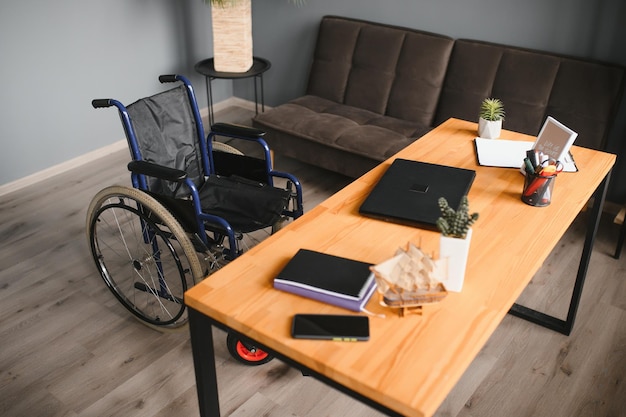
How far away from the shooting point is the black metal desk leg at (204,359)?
151 centimetres

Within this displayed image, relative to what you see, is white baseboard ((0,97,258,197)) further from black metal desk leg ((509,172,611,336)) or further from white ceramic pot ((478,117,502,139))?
black metal desk leg ((509,172,611,336))

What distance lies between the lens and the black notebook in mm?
1461

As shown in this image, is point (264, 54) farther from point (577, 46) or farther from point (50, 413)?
point (50, 413)

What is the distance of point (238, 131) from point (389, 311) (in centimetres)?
142

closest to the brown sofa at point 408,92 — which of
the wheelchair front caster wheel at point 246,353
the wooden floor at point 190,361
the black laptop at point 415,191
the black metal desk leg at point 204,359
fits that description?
the wooden floor at point 190,361

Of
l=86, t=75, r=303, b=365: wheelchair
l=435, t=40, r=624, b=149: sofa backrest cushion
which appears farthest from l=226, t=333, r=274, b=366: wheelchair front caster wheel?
l=435, t=40, r=624, b=149: sofa backrest cushion

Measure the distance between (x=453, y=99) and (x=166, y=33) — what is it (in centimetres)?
204

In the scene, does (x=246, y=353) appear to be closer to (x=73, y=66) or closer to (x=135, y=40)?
(x=73, y=66)

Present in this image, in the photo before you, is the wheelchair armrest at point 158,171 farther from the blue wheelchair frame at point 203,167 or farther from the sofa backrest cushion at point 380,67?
the sofa backrest cushion at point 380,67

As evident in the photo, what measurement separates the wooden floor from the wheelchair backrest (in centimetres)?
66

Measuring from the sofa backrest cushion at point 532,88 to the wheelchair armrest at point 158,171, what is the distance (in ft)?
6.37

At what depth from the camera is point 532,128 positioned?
3.35 metres

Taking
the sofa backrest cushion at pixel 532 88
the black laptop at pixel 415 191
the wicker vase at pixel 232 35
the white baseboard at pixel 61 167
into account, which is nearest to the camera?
the black laptop at pixel 415 191

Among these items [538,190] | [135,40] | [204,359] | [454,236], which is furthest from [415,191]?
[135,40]
